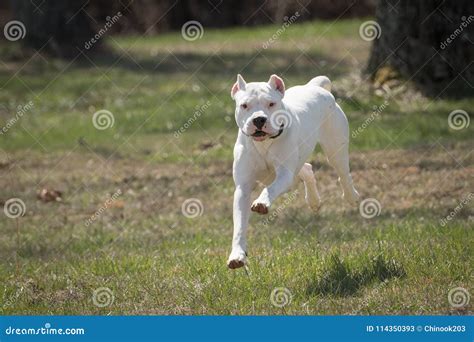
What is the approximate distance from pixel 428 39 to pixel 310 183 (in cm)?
644
